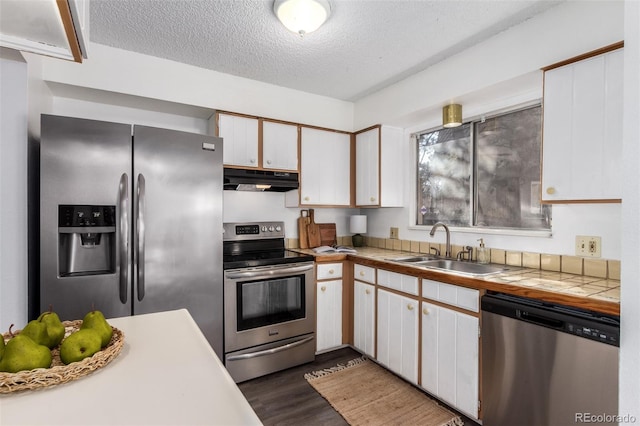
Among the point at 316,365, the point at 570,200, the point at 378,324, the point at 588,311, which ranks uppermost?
the point at 570,200

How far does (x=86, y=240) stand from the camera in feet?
6.16

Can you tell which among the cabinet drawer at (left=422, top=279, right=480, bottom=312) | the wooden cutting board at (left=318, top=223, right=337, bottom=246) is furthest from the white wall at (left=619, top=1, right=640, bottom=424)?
the wooden cutting board at (left=318, top=223, right=337, bottom=246)

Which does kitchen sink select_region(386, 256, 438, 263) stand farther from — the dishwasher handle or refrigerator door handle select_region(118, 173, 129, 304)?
refrigerator door handle select_region(118, 173, 129, 304)

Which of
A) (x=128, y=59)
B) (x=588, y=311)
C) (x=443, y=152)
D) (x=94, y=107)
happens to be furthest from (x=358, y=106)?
(x=588, y=311)

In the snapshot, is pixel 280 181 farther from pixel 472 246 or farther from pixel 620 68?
pixel 620 68

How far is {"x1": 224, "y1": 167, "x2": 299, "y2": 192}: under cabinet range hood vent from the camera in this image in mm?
2537

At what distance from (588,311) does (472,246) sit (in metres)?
1.12

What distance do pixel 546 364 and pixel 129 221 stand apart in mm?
2377

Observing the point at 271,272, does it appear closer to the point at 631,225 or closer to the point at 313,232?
the point at 313,232

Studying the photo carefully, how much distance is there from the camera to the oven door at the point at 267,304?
92.1 inches

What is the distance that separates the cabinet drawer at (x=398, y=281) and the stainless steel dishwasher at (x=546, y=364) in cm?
52

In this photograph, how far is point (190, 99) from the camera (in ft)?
8.45

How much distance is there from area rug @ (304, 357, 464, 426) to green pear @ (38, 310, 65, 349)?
65.9 inches

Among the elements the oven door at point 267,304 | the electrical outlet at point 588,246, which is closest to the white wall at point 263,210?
the oven door at point 267,304
